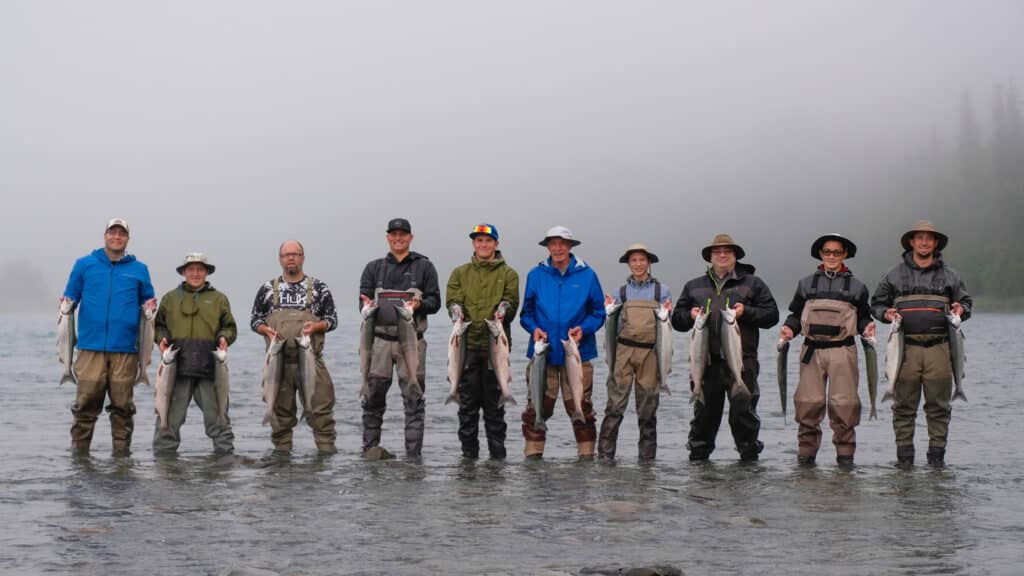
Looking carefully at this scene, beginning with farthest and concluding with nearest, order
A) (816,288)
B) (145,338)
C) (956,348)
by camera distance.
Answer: (145,338) < (816,288) < (956,348)

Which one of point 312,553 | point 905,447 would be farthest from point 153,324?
point 905,447

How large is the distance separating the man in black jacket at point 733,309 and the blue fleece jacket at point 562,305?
917 millimetres

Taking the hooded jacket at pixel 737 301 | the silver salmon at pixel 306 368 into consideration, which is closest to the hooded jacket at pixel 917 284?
the hooded jacket at pixel 737 301

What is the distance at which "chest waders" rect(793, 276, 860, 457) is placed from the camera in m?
10.9

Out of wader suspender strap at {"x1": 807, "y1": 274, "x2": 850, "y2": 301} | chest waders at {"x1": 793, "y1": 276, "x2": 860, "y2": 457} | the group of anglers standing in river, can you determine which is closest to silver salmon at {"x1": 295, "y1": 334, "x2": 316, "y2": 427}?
the group of anglers standing in river

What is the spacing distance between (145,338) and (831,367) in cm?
733

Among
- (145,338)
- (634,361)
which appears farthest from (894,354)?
(145,338)

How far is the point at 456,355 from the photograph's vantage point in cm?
1110

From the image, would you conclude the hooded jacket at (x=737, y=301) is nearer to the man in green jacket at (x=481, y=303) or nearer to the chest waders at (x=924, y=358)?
the chest waders at (x=924, y=358)

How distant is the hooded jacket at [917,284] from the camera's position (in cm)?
1094

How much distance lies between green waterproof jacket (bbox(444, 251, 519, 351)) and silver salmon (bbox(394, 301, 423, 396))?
44 centimetres

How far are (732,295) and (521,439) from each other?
510cm

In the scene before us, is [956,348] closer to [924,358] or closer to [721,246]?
[924,358]

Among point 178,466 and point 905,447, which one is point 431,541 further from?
point 905,447
